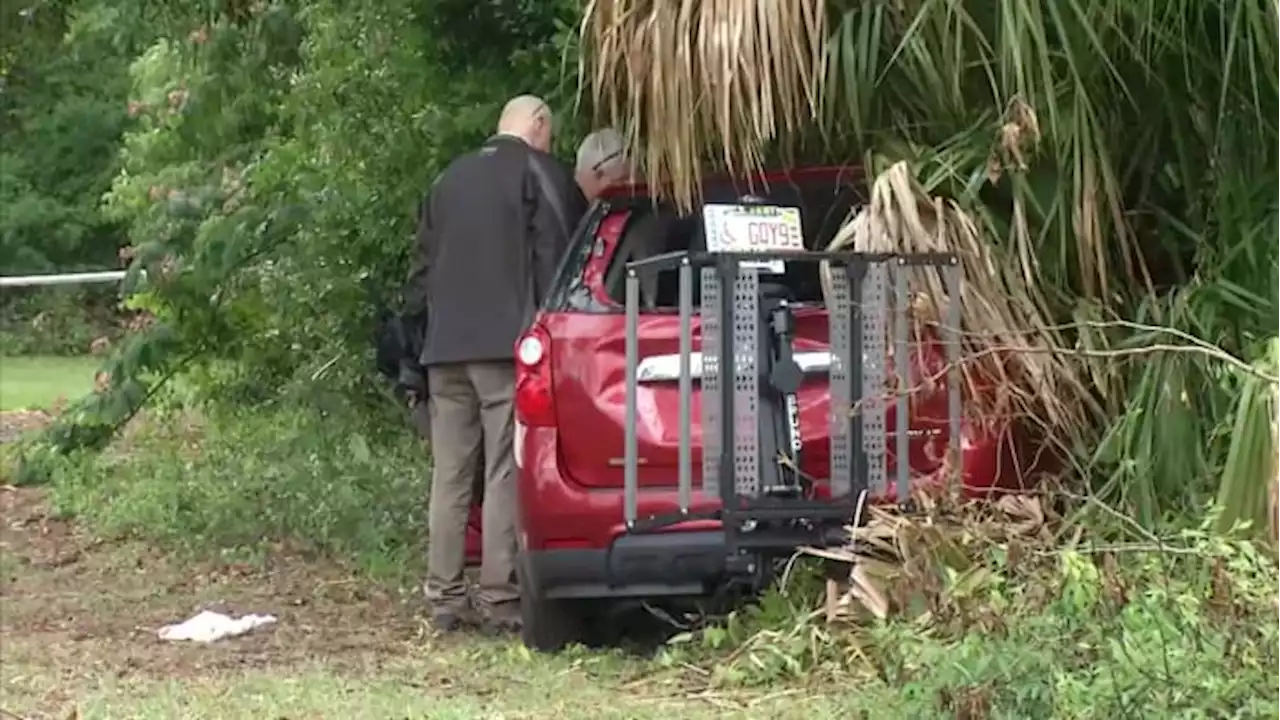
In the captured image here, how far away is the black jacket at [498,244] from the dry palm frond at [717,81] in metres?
0.55

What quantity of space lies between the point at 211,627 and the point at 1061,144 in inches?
132

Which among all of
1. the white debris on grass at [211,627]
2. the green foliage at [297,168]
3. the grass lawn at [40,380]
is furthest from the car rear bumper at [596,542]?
the grass lawn at [40,380]

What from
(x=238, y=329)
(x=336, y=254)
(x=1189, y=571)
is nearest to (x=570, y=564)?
(x=1189, y=571)

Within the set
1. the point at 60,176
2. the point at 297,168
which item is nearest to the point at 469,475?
the point at 297,168

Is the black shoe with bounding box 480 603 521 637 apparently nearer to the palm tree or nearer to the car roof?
the car roof

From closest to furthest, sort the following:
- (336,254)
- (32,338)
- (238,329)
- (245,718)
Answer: (245,718)
(336,254)
(238,329)
(32,338)

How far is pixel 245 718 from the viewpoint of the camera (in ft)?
18.4

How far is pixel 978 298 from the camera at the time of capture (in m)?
6.20

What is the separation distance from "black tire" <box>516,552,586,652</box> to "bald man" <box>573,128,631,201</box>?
4.27ft

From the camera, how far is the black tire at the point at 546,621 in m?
6.56

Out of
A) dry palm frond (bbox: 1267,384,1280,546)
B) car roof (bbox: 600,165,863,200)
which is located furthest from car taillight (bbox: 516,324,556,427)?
dry palm frond (bbox: 1267,384,1280,546)

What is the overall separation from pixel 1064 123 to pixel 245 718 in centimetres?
297

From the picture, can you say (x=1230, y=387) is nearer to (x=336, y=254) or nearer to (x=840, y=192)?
(x=840, y=192)

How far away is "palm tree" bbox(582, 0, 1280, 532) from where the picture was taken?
20.1 feet
